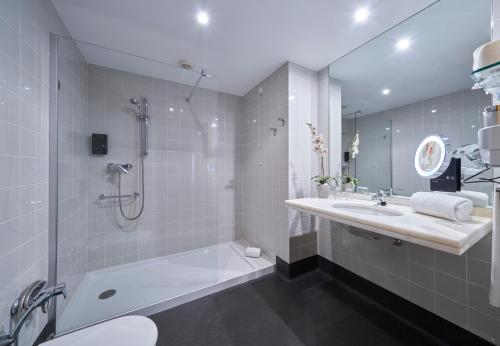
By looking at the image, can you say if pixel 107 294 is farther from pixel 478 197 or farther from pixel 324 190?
pixel 478 197

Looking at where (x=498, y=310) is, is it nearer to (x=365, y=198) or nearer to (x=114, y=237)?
(x=365, y=198)

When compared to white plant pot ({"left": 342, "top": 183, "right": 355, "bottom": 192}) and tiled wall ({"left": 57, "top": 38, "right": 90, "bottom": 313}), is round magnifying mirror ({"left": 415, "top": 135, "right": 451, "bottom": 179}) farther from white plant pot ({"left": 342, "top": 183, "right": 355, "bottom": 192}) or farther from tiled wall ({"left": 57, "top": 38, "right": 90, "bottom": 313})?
tiled wall ({"left": 57, "top": 38, "right": 90, "bottom": 313})

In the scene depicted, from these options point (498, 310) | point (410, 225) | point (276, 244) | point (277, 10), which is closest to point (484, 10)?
point (277, 10)

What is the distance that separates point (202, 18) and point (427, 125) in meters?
1.87

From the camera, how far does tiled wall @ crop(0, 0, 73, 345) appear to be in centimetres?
82

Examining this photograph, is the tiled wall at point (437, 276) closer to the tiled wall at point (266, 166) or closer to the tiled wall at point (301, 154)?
the tiled wall at point (301, 154)

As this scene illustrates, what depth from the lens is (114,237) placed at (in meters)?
1.96

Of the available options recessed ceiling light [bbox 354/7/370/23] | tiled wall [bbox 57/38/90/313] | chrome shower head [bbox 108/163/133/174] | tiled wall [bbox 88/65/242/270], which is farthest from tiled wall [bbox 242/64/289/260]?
tiled wall [bbox 57/38/90/313]

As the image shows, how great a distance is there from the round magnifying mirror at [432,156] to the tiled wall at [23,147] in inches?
95.1

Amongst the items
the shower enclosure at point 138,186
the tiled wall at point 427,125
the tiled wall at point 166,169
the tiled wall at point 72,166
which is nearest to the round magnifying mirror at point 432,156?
the tiled wall at point 427,125

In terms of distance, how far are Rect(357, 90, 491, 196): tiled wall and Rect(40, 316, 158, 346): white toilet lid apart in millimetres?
1954

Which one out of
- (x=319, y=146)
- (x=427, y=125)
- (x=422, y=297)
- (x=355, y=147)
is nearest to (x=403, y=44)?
(x=427, y=125)

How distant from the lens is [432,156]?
1.20 meters

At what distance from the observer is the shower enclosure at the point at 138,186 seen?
1386mm
